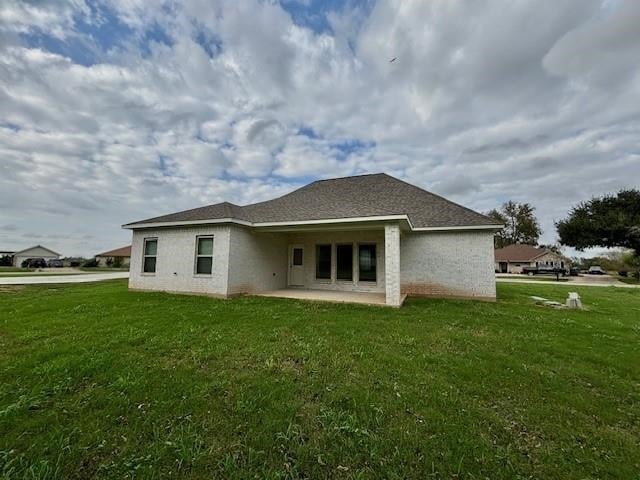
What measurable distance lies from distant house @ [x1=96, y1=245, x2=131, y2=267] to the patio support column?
52402 millimetres

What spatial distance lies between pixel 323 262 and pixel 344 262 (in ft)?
3.30

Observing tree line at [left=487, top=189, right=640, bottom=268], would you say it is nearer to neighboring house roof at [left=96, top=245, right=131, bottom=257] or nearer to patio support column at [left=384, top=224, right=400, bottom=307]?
patio support column at [left=384, top=224, right=400, bottom=307]

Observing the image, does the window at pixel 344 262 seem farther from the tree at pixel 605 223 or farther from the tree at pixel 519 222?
the tree at pixel 519 222

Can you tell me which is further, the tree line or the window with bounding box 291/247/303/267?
the tree line

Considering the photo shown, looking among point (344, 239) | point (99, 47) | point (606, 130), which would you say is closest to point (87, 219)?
point (99, 47)

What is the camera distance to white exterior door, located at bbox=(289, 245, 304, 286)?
1309 centimetres

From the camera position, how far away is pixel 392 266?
8727 mm

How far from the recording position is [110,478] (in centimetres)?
205

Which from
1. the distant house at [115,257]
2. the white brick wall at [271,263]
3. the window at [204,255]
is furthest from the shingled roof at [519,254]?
the distant house at [115,257]

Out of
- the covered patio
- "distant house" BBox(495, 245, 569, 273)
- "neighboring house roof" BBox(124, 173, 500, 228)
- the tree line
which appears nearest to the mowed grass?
"neighboring house roof" BBox(124, 173, 500, 228)

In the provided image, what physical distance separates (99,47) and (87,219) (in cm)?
2327

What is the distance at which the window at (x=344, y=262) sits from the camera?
12.2m

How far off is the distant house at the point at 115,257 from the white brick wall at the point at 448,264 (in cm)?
5155

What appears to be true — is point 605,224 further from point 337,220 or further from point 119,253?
point 119,253
